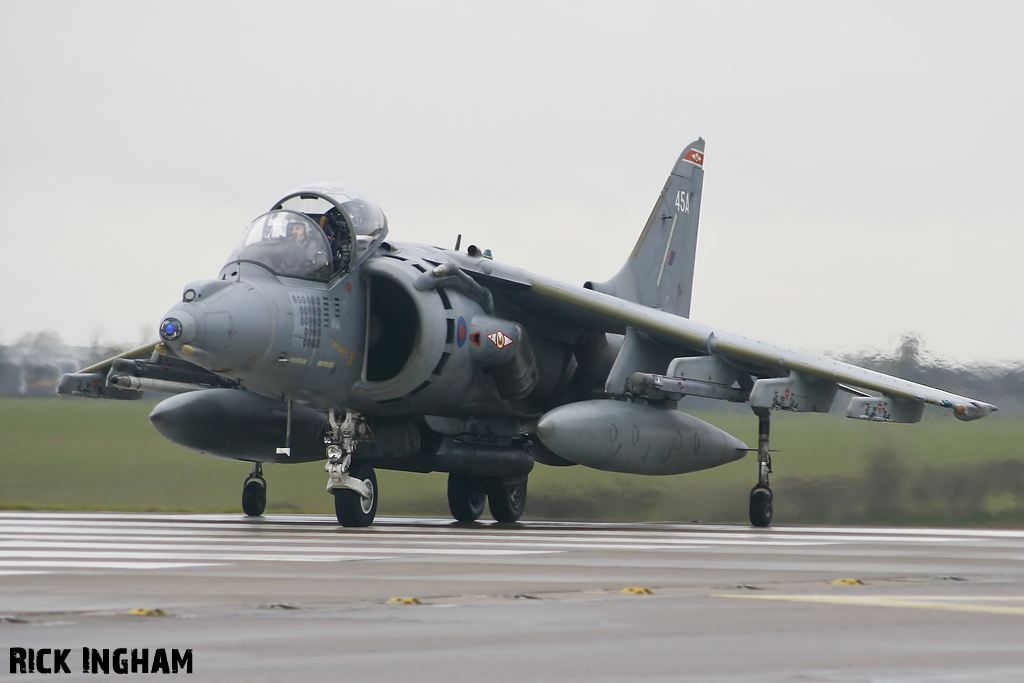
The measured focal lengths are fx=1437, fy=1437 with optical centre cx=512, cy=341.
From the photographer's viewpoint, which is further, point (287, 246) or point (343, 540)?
point (287, 246)

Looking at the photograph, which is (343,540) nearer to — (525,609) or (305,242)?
(305,242)

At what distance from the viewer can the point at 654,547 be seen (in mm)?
10000

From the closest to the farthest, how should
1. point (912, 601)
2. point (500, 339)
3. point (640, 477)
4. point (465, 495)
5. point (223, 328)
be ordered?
point (912, 601)
point (223, 328)
point (500, 339)
point (465, 495)
point (640, 477)

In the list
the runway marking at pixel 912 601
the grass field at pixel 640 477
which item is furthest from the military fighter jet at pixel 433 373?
the runway marking at pixel 912 601

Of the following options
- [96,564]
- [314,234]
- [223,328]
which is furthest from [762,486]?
[96,564]

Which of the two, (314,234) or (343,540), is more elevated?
(314,234)

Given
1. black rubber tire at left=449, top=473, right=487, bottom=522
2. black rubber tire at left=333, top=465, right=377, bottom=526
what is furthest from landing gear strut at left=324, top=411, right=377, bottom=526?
black rubber tire at left=449, top=473, right=487, bottom=522

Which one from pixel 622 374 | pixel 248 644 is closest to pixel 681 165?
pixel 622 374

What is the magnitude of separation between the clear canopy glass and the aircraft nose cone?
0.51 m

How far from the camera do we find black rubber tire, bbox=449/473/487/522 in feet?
51.1

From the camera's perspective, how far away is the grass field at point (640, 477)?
16.7m

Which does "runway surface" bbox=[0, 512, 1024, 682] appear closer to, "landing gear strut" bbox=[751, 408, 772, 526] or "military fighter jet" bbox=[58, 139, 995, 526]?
"military fighter jet" bbox=[58, 139, 995, 526]

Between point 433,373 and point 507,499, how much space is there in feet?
9.62

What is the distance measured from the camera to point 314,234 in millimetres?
12539
